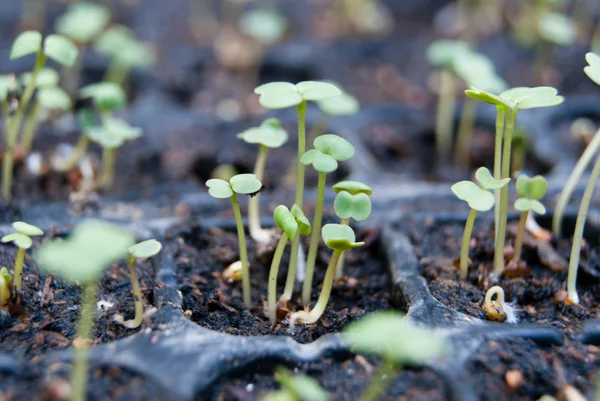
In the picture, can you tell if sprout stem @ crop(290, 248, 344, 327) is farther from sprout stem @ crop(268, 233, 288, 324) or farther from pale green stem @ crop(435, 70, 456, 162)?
pale green stem @ crop(435, 70, 456, 162)

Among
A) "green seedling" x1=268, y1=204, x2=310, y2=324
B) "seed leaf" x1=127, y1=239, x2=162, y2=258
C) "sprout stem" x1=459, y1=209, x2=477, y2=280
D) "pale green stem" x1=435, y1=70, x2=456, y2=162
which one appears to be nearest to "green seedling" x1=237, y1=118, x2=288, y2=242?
"green seedling" x1=268, y1=204, x2=310, y2=324

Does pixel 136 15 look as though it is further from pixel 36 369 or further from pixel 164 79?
pixel 36 369

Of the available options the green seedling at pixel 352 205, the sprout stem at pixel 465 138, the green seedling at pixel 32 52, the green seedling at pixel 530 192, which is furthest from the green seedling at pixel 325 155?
the sprout stem at pixel 465 138

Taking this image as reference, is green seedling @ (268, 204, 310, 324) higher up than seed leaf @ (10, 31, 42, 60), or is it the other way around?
seed leaf @ (10, 31, 42, 60)

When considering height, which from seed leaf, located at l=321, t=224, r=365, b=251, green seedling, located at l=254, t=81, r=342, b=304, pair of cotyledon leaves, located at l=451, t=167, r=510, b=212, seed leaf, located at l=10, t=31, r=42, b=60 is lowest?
seed leaf, located at l=321, t=224, r=365, b=251

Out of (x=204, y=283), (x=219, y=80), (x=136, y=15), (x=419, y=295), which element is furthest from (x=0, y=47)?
(x=419, y=295)

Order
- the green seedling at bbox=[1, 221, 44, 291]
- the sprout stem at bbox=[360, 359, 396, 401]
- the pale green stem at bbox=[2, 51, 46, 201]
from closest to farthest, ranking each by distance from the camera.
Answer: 1. the sprout stem at bbox=[360, 359, 396, 401]
2. the green seedling at bbox=[1, 221, 44, 291]
3. the pale green stem at bbox=[2, 51, 46, 201]
